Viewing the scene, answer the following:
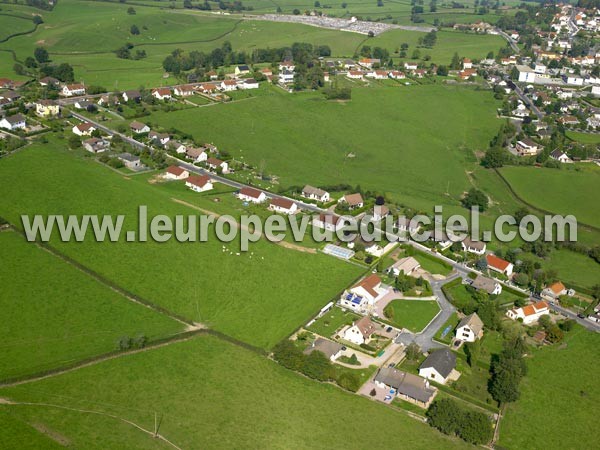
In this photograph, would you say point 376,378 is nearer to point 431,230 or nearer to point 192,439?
point 192,439

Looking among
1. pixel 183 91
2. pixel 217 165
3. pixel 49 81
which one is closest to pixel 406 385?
pixel 217 165

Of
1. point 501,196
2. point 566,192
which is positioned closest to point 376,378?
point 501,196

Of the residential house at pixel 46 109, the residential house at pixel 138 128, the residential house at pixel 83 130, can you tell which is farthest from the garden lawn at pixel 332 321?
the residential house at pixel 46 109

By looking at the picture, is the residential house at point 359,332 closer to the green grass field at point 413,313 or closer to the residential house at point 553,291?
the green grass field at point 413,313

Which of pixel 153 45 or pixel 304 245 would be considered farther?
pixel 153 45

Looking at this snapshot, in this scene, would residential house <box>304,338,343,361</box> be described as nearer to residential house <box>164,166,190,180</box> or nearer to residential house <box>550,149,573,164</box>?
residential house <box>164,166,190,180</box>

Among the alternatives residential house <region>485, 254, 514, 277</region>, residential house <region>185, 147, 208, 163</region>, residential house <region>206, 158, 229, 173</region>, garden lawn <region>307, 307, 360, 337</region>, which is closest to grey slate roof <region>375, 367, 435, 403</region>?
garden lawn <region>307, 307, 360, 337</region>

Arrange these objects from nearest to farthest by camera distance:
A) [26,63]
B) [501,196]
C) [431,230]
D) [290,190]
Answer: [431,230]
[290,190]
[501,196]
[26,63]
